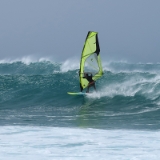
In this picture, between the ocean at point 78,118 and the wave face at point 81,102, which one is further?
the wave face at point 81,102

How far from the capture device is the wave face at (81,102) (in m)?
12.1

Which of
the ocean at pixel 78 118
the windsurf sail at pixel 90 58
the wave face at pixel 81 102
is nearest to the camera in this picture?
the ocean at pixel 78 118

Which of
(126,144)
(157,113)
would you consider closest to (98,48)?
(157,113)

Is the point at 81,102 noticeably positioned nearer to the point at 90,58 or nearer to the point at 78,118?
the point at 90,58

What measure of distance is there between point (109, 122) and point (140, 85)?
663 centimetres

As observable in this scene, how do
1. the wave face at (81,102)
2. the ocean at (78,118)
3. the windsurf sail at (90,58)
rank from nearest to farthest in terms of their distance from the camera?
the ocean at (78,118) → the wave face at (81,102) → the windsurf sail at (90,58)

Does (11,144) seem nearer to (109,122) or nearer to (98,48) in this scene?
(109,122)

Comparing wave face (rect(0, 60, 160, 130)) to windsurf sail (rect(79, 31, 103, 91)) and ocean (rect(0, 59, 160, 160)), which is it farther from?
windsurf sail (rect(79, 31, 103, 91))

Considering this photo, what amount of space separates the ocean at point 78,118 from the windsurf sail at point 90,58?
86 cm

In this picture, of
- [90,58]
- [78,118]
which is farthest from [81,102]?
[78,118]

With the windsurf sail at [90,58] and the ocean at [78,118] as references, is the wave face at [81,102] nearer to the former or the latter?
the ocean at [78,118]

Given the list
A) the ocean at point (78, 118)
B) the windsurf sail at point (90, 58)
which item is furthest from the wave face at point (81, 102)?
the windsurf sail at point (90, 58)

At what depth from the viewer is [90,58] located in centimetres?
1633

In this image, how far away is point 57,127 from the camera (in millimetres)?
10898
